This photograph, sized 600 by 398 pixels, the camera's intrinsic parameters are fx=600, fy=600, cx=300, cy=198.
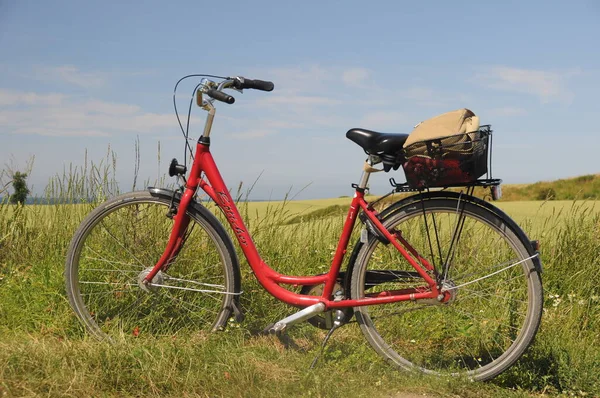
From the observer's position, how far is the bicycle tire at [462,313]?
9.95ft

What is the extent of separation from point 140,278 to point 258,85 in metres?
1.34

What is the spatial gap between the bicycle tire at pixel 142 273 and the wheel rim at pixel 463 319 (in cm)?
93

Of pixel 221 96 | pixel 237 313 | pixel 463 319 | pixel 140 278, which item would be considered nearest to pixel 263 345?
pixel 237 313

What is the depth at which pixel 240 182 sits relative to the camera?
15.5 ft

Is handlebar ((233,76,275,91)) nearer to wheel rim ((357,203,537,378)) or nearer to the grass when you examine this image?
wheel rim ((357,203,537,378))

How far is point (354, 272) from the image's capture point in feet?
10.5

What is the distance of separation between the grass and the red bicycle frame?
333 mm

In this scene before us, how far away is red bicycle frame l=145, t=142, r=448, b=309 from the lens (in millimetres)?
3115

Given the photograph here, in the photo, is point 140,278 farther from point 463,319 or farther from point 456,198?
point 463,319

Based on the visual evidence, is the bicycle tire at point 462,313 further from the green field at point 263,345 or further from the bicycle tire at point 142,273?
the bicycle tire at point 142,273

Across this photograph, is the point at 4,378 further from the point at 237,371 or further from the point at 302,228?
the point at 302,228

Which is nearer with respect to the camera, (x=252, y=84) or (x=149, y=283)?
(x=252, y=84)

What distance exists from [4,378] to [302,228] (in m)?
2.66

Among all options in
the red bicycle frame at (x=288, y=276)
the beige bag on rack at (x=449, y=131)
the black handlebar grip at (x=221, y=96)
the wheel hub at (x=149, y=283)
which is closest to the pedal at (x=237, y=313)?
the red bicycle frame at (x=288, y=276)
